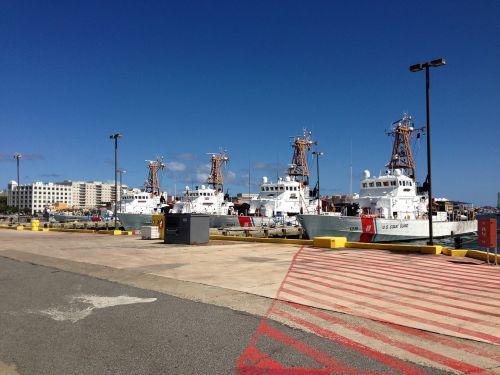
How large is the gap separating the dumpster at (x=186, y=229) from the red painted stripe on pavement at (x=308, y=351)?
50.8 ft

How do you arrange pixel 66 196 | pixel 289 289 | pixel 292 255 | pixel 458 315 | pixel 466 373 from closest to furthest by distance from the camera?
pixel 466 373
pixel 458 315
pixel 289 289
pixel 292 255
pixel 66 196

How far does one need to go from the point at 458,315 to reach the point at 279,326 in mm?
3057

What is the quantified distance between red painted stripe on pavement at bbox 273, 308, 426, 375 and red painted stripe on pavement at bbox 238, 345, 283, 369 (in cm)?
112

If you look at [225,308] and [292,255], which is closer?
[225,308]

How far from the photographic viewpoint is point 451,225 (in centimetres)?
4184

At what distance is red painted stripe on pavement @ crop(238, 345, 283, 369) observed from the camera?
4809 millimetres

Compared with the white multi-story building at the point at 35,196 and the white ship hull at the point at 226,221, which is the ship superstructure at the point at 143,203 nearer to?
the white ship hull at the point at 226,221

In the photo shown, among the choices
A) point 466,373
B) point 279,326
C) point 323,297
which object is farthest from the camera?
point 323,297

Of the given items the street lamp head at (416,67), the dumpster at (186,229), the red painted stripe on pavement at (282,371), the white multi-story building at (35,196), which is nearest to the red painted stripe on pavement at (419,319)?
the red painted stripe on pavement at (282,371)

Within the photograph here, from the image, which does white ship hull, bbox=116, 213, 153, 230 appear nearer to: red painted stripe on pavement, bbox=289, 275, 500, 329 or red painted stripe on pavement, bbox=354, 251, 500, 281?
red painted stripe on pavement, bbox=354, 251, 500, 281

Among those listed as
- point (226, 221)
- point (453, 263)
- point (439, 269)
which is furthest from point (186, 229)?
point (226, 221)

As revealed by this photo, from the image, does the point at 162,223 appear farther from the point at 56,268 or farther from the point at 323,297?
the point at 323,297

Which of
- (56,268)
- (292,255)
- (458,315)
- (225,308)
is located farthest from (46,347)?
(292,255)

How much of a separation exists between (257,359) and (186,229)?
17.0m
